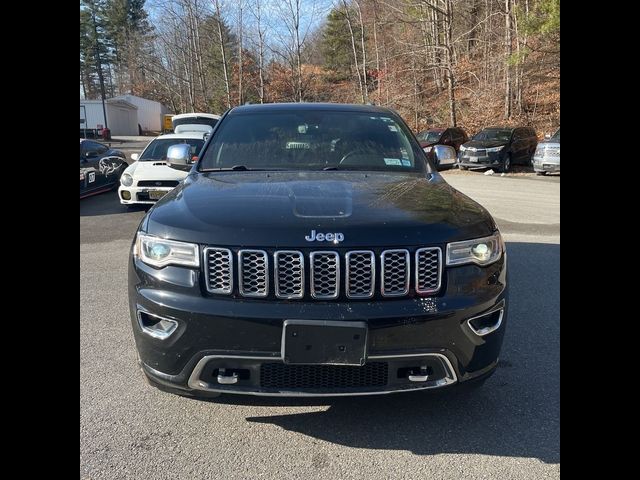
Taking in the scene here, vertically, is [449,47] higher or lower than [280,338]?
higher

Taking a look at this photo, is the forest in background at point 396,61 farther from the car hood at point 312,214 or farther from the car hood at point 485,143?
the car hood at point 312,214

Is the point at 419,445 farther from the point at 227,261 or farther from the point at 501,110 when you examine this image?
the point at 501,110

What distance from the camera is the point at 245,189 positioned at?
2.87m

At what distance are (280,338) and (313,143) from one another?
77.3 inches

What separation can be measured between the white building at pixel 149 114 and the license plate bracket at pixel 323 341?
65554mm

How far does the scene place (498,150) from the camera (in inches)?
732

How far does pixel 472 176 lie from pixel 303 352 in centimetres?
1685

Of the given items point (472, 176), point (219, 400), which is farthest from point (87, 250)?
point (472, 176)

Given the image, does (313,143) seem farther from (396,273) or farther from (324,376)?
(324,376)

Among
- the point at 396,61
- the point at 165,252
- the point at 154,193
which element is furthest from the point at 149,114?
the point at 165,252

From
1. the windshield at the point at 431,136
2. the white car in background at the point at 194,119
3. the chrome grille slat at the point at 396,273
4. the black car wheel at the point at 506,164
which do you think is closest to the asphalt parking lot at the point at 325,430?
the chrome grille slat at the point at 396,273

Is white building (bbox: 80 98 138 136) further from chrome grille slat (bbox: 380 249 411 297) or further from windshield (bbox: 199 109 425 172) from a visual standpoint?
chrome grille slat (bbox: 380 249 411 297)

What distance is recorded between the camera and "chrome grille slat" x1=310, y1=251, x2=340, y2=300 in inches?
88.9
